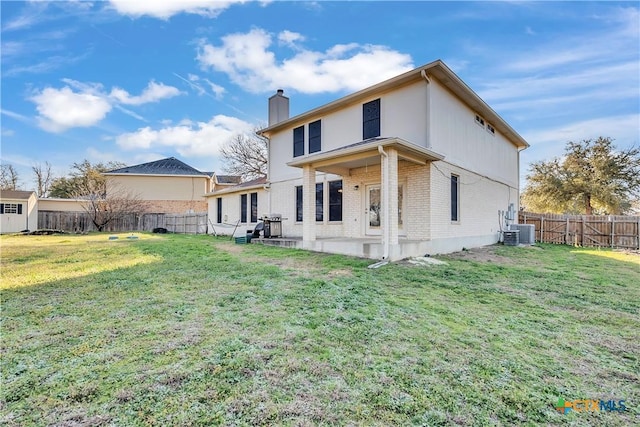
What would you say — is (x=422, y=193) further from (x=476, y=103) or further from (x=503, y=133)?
(x=503, y=133)

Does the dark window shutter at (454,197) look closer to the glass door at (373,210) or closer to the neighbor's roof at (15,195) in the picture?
the glass door at (373,210)

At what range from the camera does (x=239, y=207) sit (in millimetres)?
15820

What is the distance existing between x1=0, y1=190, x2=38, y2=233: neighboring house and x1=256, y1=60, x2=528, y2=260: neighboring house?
18275 millimetres

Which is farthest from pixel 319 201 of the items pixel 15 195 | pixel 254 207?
pixel 15 195

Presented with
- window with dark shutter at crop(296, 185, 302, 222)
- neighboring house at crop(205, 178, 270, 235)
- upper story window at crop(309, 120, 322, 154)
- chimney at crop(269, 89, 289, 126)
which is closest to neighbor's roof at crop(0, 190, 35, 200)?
neighboring house at crop(205, 178, 270, 235)

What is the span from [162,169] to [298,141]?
18785mm

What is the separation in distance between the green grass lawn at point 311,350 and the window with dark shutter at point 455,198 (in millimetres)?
4436

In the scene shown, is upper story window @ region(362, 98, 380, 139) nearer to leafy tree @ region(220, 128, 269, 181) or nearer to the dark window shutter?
A: the dark window shutter

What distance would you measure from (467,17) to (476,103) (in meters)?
2.62

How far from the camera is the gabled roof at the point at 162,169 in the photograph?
25.3 meters

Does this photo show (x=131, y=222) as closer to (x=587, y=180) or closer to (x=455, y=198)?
(x=455, y=198)

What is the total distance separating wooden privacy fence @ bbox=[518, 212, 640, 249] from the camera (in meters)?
13.6

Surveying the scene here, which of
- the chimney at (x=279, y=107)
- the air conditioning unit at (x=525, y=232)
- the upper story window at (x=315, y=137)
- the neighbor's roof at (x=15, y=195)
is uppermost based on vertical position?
the chimney at (x=279, y=107)

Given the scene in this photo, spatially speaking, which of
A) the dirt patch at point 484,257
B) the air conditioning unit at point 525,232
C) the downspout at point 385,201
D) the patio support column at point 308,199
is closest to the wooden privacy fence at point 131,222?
the patio support column at point 308,199
